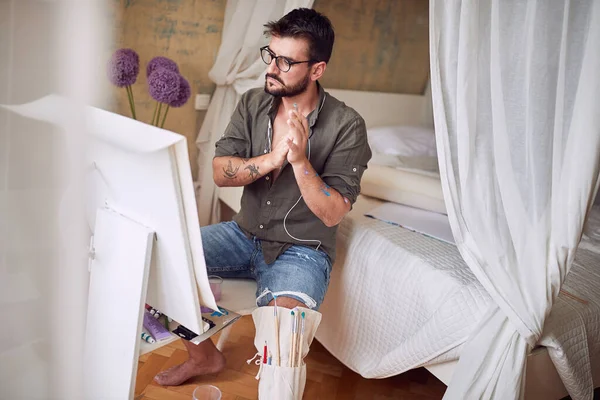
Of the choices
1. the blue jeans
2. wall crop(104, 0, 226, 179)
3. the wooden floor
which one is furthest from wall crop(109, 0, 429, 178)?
the wooden floor

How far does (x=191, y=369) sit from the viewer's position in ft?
5.95

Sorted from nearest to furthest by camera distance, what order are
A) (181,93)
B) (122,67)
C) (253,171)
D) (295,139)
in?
(295,139) < (253,171) < (122,67) < (181,93)

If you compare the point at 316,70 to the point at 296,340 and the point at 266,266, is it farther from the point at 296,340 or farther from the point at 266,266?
the point at 296,340

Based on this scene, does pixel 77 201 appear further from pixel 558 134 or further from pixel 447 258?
pixel 447 258

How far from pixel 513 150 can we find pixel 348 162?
537 millimetres

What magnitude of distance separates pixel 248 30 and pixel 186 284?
155 centimetres

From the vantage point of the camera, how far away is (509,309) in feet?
4.51

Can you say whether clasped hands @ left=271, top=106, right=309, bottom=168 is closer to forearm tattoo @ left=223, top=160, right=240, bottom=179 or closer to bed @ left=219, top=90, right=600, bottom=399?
forearm tattoo @ left=223, top=160, right=240, bottom=179

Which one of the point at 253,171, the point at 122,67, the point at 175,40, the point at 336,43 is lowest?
the point at 253,171

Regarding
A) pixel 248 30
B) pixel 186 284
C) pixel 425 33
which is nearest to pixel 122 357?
pixel 186 284

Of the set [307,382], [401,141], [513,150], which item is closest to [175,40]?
[401,141]

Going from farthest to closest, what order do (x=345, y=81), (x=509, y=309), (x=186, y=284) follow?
(x=345, y=81), (x=509, y=309), (x=186, y=284)

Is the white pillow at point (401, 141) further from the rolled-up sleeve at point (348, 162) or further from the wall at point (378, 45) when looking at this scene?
the rolled-up sleeve at point (348, 162)

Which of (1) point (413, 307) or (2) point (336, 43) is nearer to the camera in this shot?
(1) point (413, 307)
